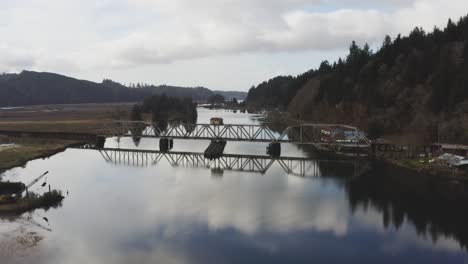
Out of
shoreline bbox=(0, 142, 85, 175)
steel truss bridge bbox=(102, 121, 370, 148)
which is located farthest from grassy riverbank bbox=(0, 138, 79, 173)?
steel truss bridge bbox=(102, 121, 370, 148)

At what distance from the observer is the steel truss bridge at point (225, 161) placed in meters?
54.3

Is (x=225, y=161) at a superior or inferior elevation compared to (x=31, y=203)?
superior

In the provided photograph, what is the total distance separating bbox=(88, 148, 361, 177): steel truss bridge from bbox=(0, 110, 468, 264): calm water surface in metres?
6.62

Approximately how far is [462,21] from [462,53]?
15.0 metres

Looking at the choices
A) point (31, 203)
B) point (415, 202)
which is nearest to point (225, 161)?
point (415, 202)

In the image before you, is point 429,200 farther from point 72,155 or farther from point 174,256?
point 72,155

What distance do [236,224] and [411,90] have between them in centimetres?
5609

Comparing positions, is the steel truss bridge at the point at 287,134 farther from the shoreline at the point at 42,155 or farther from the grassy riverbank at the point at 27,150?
the grassy riverbank at the point at 27,150

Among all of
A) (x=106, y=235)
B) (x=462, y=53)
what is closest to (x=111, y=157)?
(x=106, y=235)

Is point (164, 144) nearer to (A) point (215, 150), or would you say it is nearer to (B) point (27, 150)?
(A) point (215, 150)

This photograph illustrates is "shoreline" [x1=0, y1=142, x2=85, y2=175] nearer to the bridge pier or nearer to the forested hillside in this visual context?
the bridge pier

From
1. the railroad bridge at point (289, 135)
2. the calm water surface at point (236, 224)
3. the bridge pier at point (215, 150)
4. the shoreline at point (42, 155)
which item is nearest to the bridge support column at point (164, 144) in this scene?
the railroad bridge at point (289, 135)

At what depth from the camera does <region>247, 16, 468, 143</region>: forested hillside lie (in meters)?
62.1

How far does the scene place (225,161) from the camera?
60.7 meters
